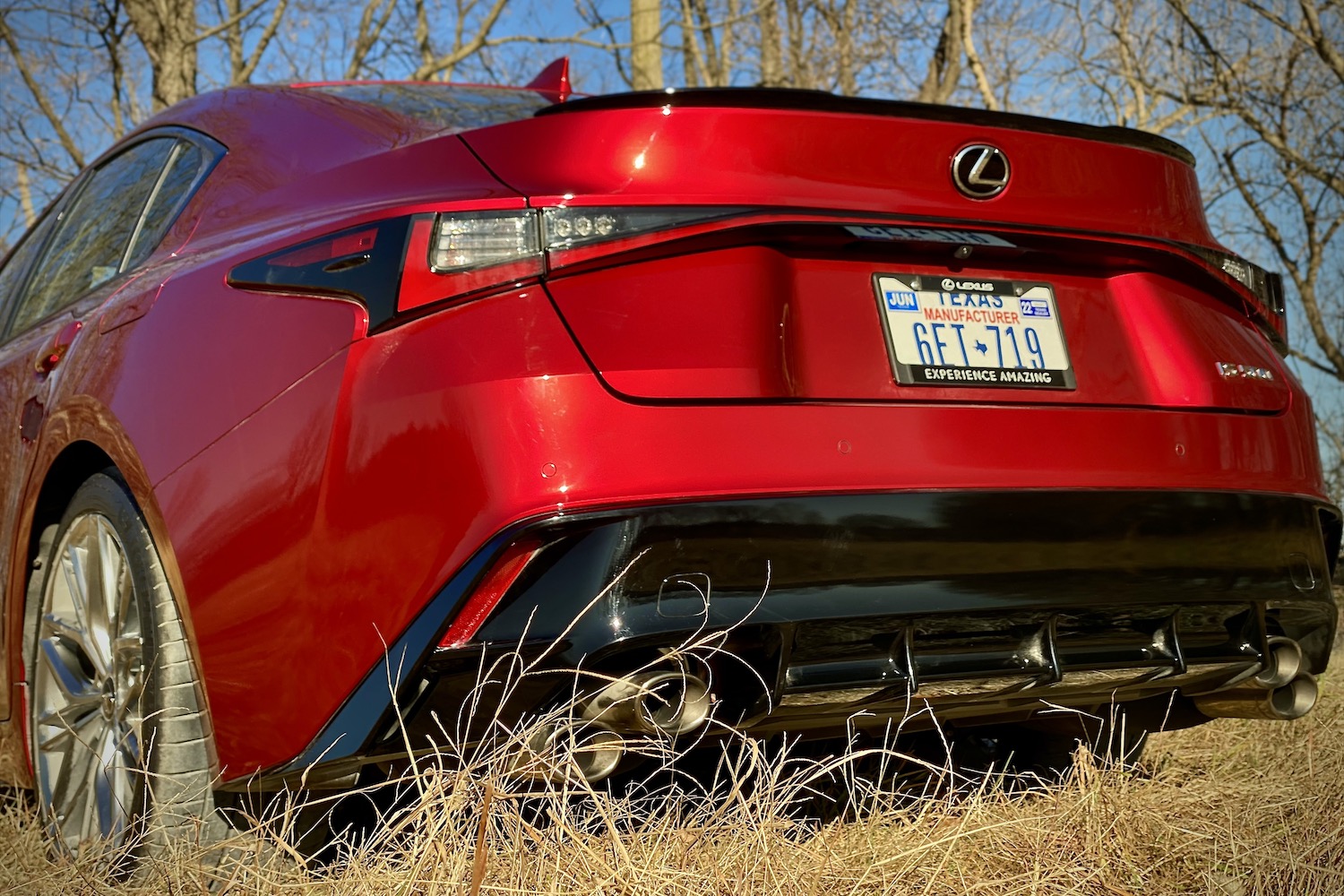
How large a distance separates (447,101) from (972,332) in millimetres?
1352

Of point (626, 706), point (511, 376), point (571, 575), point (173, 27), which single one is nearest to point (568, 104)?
point (511, 376)

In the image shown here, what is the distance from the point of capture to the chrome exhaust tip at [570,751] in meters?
1.85

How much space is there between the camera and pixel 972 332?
→ 2145 mm

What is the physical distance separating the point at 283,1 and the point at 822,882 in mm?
10692

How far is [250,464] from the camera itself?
2082mm

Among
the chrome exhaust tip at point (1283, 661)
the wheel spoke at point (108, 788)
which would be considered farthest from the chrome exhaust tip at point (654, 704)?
the chrome exhaust tip at point (1283, 661)

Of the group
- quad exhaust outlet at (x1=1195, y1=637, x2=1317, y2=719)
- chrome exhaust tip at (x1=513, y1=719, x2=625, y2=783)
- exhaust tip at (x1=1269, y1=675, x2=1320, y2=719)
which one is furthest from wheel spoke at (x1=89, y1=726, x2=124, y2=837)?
exhaust tip at (x1=1269, y1=675, x2=1320, y2=719)

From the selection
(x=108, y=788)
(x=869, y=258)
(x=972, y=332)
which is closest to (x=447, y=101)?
(x=869, y=258)

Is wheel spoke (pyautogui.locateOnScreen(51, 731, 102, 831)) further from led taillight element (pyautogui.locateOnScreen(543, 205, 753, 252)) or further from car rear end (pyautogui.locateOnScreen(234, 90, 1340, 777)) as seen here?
led taillight element (pyautogui.locateOnScreen(543, 205, 753, 252))

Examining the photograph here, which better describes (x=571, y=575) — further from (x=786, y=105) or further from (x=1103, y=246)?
(x=1103, y=246)

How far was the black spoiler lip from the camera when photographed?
2.02 meters

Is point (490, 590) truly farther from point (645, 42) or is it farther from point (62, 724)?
point (645, 42)

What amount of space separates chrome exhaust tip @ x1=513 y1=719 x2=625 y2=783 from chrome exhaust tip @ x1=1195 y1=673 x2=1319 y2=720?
4.00 feet

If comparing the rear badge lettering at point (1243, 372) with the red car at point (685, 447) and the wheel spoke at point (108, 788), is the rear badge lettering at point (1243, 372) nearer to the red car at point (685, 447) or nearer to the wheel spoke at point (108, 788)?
the red car at point (685, 447)
